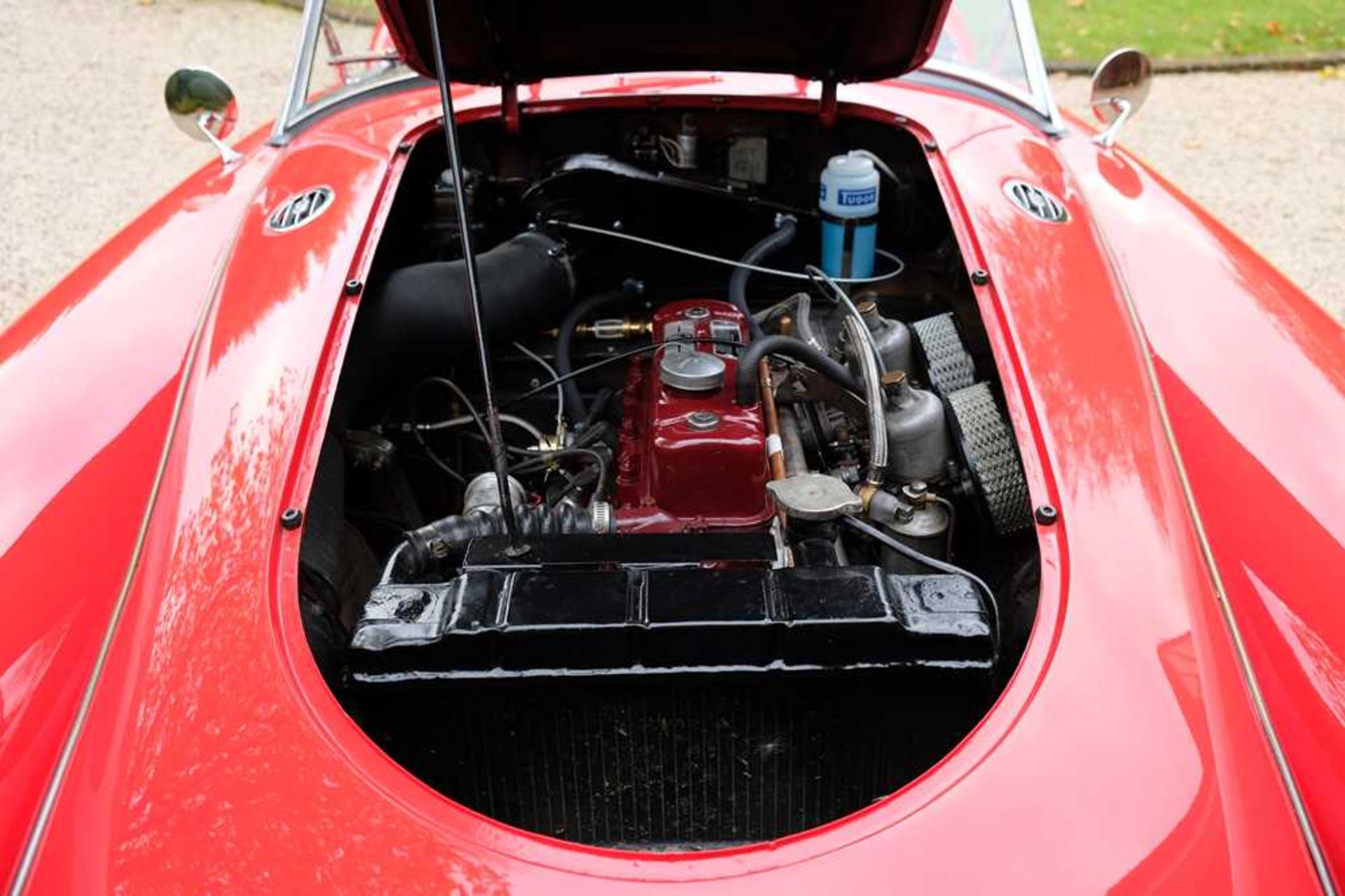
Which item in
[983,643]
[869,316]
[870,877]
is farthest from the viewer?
[869,316]

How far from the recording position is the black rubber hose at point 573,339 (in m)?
2.16

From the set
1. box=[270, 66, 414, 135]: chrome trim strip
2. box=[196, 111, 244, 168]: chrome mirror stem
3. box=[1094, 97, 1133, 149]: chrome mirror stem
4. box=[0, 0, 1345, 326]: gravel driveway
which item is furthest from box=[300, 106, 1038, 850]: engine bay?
box=[0, 0, 1345, 326]: gravel driveway

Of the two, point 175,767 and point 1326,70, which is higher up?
point 1326,70

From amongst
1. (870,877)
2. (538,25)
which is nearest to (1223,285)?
(538,25)

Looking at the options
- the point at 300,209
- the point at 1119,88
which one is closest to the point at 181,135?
the point at 300,209

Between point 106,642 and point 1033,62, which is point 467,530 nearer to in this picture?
point 106,642

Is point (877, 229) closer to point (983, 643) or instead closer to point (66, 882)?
point (983, 643)

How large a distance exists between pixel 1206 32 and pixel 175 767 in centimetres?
750

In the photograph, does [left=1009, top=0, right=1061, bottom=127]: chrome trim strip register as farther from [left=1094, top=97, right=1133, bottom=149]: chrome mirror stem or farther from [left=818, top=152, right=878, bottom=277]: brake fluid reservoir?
[left=818, top=152, right=878, bottom=277]: brake fluid reservoir

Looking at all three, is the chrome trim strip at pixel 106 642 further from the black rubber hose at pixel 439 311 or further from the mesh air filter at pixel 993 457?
the mesh air filter at pixel 993 457

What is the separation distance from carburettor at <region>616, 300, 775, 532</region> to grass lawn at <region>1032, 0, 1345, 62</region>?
564 cm

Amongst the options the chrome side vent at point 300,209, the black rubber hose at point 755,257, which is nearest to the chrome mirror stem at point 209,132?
the chrome side vent at point 300,209

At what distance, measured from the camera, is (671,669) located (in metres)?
1.30

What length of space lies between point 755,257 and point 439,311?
0.67 m
